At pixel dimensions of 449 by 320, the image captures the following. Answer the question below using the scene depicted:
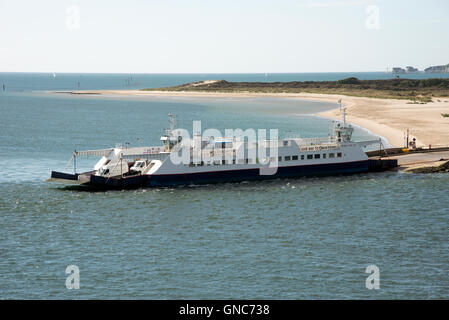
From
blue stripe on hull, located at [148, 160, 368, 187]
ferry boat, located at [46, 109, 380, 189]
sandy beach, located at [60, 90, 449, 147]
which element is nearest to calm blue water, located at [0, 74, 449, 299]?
blue stripe on hull, located at [148, 160, 368, 187]

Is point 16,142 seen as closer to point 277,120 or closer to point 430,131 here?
point 277,120

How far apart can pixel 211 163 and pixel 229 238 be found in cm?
2157

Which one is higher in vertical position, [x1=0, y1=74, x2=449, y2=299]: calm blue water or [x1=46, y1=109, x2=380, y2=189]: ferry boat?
[x1=46, y1=109, x2=380, y2=189]: ferry boat

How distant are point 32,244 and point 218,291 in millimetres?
17835

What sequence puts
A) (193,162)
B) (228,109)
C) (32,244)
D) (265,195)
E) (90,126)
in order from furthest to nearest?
(228,109), (90,126), (193,162), (265,195), (32,244)

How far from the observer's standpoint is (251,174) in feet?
227

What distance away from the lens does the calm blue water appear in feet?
123

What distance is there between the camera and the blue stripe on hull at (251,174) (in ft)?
216

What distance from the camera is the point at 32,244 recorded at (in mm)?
45719

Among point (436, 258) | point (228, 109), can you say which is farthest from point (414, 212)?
point (228, 109)

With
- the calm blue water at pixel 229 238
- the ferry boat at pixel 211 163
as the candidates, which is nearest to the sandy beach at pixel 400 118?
the ferry boat at pixel 211 163

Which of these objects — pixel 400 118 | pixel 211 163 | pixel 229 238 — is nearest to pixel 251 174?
pixel 211 163

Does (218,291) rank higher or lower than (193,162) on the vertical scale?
lower

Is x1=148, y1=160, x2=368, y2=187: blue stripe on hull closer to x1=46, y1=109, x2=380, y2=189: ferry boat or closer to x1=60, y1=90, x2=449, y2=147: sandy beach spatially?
x1=46, y1=109, x2=380, y2=189: ferry boat
